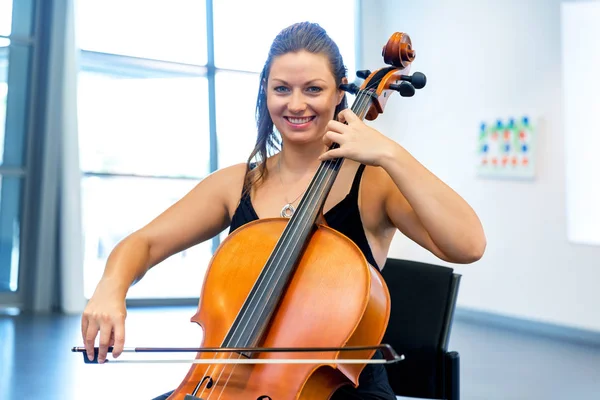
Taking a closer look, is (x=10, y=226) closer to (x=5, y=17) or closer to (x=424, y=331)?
(x=5, y=17)

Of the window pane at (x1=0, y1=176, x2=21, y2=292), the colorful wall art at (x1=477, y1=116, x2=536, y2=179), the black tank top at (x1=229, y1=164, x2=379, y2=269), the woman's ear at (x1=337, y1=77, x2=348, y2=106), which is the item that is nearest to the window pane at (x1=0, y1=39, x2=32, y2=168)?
the window pane at (x1=0, y1=176, x2=21, y2=292)

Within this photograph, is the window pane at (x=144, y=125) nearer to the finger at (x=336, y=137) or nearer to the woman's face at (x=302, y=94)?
the woman's face at (x=302, y=94)

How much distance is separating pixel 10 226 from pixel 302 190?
4.42 m

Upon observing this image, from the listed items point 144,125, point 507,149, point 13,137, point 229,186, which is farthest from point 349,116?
point 144,125

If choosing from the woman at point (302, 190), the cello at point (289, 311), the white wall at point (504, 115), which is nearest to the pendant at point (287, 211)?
the woman at point (302, 190)

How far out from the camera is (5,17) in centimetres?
521

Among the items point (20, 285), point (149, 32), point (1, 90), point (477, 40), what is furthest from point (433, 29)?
point (20, 285)

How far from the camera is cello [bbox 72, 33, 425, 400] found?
3.57 ft

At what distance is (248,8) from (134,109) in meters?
1.32

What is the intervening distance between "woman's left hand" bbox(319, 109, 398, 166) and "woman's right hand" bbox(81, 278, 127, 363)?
0.44 metres

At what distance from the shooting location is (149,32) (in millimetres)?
5730

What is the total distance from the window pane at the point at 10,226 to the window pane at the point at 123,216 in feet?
1.60

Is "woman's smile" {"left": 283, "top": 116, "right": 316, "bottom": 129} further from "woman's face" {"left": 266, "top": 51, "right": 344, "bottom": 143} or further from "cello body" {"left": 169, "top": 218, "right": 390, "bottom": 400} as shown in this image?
"cello body" {"left": 169, "top": 218, "right": 390, "bottom": 400}

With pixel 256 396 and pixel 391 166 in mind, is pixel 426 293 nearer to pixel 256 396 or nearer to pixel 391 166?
pixel 391 166
